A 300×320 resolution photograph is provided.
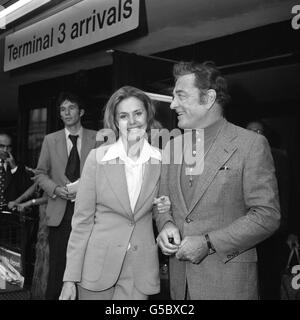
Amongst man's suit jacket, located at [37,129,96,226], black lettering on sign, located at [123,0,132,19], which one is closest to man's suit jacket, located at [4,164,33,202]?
man's suit jacket, located at [37,129,96,226]

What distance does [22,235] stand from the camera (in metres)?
4.08

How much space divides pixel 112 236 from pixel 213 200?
51cm

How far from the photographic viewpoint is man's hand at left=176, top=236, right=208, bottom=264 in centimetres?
181

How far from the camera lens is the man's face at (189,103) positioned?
2.04 meters

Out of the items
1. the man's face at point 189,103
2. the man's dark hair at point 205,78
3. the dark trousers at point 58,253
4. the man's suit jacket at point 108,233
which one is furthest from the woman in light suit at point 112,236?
the dark trousers at point 58,253

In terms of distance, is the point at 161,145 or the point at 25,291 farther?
the point at 25,291

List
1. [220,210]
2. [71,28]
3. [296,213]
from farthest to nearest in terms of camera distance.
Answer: [71,28], [296,213], [220,210]

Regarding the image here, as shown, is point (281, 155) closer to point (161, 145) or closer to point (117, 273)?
point (161, 145)

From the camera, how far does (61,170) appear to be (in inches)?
137

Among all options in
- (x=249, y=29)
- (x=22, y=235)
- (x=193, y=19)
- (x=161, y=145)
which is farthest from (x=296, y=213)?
(x=22, y=235)

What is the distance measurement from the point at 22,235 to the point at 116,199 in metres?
2.32

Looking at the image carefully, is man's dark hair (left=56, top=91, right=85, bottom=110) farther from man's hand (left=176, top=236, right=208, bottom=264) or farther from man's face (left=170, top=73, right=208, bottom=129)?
man's hand (left=176, top=236, right=208, bottom=264)

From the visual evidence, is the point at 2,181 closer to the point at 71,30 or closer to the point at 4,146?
the point at 4,146

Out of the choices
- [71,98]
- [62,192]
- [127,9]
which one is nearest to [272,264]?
[62,192]
